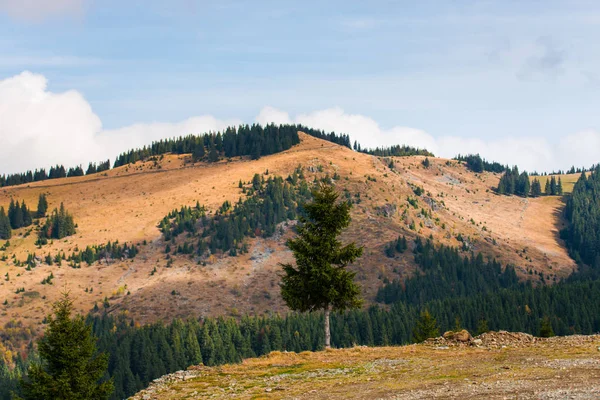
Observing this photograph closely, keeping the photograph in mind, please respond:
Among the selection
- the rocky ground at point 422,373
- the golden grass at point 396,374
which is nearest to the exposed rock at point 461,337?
the rocky ground at point 422,373

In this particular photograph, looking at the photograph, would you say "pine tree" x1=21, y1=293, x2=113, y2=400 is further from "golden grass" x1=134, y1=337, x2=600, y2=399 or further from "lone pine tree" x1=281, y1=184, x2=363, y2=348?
"lone pine tree" x1=281, y1=184, x2=363, y2=348

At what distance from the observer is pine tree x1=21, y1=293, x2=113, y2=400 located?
A: 148 ft

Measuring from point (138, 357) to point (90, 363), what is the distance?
11774 cm

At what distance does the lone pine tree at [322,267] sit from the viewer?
49969 millimetres

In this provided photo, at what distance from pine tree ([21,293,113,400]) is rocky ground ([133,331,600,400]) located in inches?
376

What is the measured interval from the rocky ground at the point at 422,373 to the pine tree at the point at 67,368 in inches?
376

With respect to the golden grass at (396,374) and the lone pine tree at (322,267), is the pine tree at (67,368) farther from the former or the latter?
the lone pine tree at (322,267)

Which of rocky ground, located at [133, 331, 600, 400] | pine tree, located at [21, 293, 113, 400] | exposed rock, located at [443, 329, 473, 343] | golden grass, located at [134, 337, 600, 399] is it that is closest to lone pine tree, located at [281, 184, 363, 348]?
rocky ground, located at [133, 331, 600, 400]

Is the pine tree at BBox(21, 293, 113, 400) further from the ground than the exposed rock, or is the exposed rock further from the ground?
the exposed rock

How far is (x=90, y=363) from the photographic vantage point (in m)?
47.3

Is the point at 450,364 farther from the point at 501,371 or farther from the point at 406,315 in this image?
the point at 406,315

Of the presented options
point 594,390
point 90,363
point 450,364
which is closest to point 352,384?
point 450,364

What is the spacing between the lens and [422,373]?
34.3m

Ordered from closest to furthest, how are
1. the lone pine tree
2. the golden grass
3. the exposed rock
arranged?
the golden grass < the exposed rock < the lone pine tree
